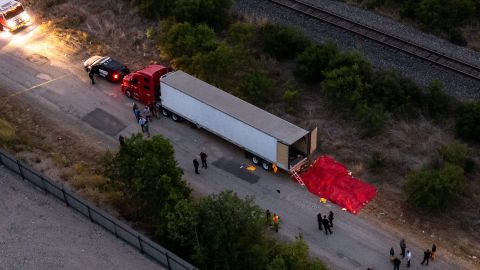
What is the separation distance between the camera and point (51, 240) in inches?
992

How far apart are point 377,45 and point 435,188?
12.3 meters

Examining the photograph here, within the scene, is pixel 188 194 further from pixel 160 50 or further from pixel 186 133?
pixel 160 50

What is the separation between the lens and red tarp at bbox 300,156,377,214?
96.4ft

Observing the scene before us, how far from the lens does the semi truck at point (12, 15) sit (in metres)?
41.7

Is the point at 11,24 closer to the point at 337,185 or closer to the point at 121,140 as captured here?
the point at 121,140

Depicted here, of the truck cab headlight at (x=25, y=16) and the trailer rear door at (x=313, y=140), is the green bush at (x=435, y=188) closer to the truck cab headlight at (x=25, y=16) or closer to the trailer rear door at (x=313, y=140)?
the trailer rear door at (x=313, y=140)

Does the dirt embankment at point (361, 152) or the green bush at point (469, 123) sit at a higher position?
the green bush at point (469, 123)

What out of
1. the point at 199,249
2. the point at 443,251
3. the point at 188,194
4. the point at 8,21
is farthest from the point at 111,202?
the point at 8,21

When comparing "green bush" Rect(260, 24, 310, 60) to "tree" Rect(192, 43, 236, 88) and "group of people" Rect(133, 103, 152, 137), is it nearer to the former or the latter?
"tree" Rect(192, 43, 236, 88)

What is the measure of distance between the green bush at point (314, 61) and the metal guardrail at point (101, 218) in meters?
14.2

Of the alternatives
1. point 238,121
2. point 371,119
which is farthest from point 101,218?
point 371,119

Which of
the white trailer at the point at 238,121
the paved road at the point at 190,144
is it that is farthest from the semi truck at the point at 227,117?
the paved road at the point at 190,144

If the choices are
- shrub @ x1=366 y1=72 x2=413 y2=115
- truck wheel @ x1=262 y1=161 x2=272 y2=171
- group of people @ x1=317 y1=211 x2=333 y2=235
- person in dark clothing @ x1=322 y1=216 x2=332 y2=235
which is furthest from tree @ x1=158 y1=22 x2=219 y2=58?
person in dark clothing @ x1=322 y1=216 x2=332 y2=235

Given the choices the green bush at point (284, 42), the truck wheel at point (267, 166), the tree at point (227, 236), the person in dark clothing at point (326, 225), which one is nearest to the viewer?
the tree at point (227, 236)
